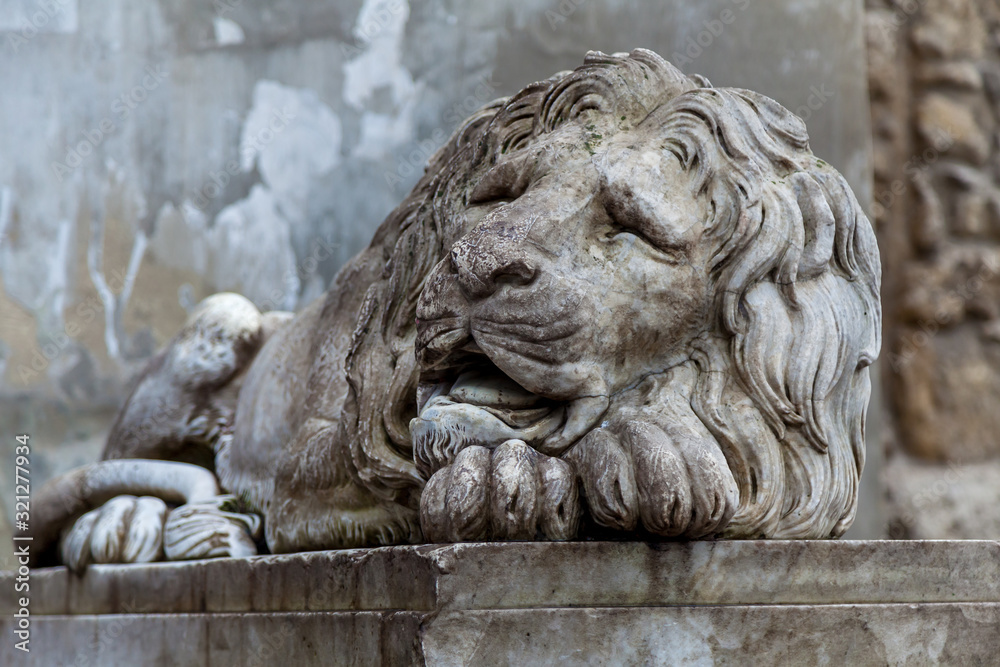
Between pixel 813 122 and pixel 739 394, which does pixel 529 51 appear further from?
pixel 739 394

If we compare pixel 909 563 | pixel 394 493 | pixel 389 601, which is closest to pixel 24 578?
→ pixel 394 493

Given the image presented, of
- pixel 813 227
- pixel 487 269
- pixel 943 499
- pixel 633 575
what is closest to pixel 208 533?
pixel 487 269

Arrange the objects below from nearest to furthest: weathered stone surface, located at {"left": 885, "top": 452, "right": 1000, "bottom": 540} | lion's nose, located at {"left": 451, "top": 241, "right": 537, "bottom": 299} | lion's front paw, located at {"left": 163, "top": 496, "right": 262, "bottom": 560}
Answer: lion's nose, located at {"left": 451, "top": 241, "right": 537, "bottom": 299} < lion's front paw, located at {"left": 163, "top": 496, "right": 262, "bottom": 560} < weathered stone surface, located at {"left": 885, "top": 452, "right": 1000, "bottom": 540}

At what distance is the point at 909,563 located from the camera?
2182 millimetres

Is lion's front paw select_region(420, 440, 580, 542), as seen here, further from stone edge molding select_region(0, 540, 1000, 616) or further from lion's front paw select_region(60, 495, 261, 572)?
lion's front paw select_region(60, 495, 261, 572)

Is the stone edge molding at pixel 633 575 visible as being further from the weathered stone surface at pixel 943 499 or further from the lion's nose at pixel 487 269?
the weathered stone surface at pixel 943 499

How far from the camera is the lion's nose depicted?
83.0 inches

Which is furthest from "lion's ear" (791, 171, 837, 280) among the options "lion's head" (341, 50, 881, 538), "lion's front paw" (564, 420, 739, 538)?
"lion's front paw" (564, 420, 739, 538)

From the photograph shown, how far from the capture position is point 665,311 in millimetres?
2176

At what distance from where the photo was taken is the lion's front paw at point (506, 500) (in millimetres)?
1988

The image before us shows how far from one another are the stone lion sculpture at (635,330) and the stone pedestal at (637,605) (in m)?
0.07

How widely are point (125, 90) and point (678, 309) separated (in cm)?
458

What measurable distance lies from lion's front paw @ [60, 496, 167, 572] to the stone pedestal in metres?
0.79

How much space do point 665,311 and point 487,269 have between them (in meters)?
0.33
